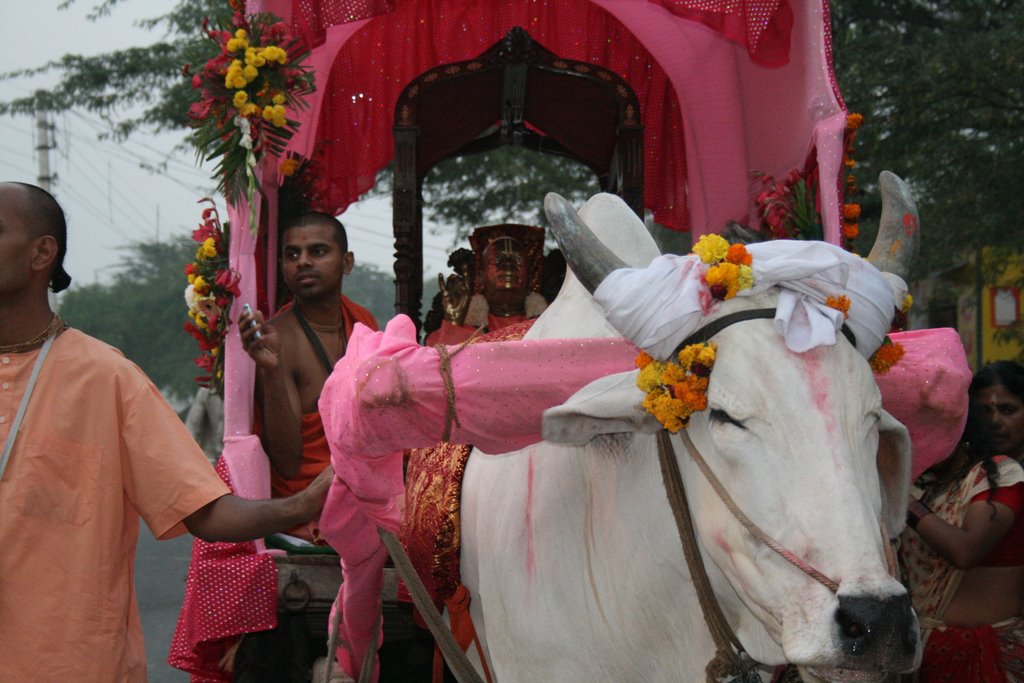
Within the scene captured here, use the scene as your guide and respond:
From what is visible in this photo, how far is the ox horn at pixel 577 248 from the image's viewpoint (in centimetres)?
241

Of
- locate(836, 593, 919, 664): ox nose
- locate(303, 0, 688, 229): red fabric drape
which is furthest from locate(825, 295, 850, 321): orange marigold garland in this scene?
locate(303, 0, 688, 229): red fabric drape

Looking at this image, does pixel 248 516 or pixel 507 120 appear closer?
pixel 248 516

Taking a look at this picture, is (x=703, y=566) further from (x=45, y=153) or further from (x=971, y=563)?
(x=45, y=153)

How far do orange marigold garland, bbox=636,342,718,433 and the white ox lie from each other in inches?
1.2

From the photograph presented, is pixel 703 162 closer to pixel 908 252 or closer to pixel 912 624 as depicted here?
pixel 908 252

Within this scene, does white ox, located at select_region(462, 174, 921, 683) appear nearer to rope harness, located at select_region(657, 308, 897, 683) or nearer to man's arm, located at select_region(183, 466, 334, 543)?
rope harness, located at select_region(657, 308, 897, 683)

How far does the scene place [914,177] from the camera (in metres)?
8.34

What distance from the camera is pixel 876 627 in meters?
1.93

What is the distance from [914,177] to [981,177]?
82cm

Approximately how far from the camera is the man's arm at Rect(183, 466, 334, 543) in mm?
2594

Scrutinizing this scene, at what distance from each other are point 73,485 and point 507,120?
12.5 feet

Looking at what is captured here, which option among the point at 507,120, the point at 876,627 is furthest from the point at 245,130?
the point at 876,627

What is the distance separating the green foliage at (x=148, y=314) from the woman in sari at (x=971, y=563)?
27532 millimetres

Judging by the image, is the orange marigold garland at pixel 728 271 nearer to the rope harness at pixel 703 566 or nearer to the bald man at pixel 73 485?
the rope harness at pixel 703 566
